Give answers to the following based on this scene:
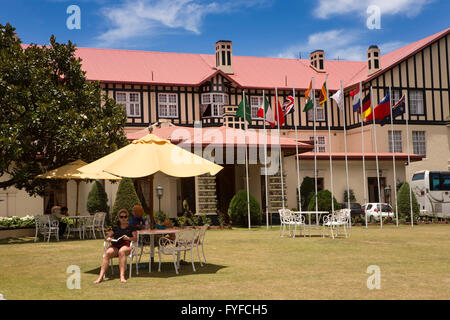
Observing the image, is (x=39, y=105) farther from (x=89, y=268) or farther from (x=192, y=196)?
(x=192, y=196)

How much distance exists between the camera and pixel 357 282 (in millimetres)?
8438

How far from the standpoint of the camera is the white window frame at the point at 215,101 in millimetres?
33312

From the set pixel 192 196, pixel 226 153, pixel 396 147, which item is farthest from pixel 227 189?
pixel 396 147

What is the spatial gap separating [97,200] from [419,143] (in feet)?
72.0

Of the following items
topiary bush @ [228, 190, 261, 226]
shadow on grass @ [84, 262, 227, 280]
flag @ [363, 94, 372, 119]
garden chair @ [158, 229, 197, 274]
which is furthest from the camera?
topiary bush @ [228, 190, 261, 226]

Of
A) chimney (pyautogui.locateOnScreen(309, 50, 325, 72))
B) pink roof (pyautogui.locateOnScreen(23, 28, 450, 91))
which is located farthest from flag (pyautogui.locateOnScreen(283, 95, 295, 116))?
chimney (pyautogui.locateOnScreen(309, 50, 325, 72))

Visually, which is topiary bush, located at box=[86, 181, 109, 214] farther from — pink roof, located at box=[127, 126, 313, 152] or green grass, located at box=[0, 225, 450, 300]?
green grass, located at box=[0, 225, 450, 300]

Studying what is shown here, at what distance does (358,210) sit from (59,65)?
16600mm

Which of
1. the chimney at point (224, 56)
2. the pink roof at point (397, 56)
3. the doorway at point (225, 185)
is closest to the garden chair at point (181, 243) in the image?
the doorway at point (225, 185)

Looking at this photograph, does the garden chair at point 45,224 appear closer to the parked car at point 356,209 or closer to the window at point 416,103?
the parked car at point 356,209

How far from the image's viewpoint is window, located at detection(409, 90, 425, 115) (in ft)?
116

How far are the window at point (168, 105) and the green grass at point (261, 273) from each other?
A: 1819 cm

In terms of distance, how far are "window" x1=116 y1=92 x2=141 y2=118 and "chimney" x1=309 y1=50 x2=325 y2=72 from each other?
14166 mm
